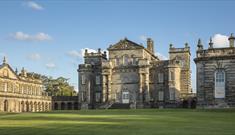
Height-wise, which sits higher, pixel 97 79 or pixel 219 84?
pixel 97 79

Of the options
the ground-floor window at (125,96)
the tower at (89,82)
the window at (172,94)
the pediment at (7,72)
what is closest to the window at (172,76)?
the window at (172,94)

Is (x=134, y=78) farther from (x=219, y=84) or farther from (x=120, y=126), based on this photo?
(x=120, y=126)

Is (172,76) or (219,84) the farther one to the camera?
(172,76)

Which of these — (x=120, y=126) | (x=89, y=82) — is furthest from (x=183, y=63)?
(x=120, y=126)

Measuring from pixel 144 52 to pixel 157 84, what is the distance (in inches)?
267

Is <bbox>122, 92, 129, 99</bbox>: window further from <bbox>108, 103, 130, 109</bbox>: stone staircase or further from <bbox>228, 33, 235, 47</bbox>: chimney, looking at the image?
<bbox>228, 33, 235, 47</bbox>: chimney

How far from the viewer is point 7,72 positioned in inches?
3287

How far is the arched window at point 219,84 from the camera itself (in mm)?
48469

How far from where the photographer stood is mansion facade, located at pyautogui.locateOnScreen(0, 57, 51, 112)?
80500 millimetres

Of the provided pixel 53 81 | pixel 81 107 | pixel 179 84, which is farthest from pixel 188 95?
pixel 53 81

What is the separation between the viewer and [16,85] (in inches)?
3393

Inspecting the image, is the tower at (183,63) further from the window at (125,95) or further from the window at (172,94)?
the window at (125,95)

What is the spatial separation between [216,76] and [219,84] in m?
1.09

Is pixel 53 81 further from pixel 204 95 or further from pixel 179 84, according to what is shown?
pixel 204 95
